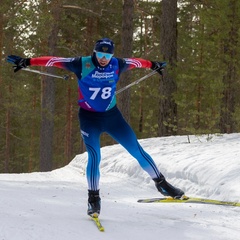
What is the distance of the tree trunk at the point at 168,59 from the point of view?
13672mm

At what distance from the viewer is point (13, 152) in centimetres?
3625

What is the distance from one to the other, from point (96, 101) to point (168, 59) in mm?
9097

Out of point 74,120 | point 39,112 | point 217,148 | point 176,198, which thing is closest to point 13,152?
point 74,120

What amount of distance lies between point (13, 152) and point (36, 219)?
32.8 m

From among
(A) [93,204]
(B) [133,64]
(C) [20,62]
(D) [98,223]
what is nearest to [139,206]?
(A) [93,204]

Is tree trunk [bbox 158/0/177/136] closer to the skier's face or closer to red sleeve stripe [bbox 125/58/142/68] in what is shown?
red sleeve stripe [bbox 125/58/142/68]

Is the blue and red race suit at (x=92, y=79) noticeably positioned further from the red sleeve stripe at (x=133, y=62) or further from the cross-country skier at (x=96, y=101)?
the red sleeve stripe at (x=133, y=62)

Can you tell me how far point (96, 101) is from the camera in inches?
203

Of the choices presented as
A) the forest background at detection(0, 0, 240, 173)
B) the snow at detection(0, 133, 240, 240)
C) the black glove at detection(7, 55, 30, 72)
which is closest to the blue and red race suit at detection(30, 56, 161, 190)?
the black glove at detection(7, 55, 30, 72)

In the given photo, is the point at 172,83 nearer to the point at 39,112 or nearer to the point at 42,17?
the point at 42,17

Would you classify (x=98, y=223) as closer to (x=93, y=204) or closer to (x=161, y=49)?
(x=93, y=204)

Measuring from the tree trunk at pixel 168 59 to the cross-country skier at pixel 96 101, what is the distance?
8271 mm

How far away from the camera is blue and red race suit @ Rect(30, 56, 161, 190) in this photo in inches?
200

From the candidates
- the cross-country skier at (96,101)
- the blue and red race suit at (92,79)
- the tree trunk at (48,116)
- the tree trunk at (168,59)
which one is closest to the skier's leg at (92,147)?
the cross-country skier at (96,101)
